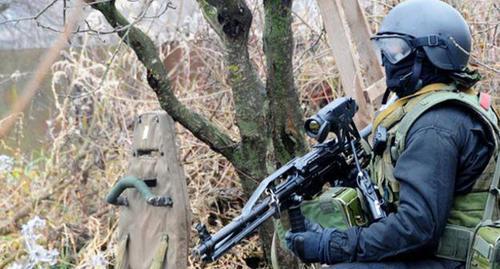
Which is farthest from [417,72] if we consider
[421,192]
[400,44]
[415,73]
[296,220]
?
[296,220]

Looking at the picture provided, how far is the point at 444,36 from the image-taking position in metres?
2.46

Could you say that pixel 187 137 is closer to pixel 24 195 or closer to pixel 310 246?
pixel 24 195

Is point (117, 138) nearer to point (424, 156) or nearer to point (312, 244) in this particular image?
point (312, 244)

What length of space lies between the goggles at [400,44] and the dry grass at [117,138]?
229 cm

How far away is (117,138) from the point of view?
530 cm

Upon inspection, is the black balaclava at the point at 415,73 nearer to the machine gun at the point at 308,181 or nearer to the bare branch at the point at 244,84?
the machine gun at the point at 308,181

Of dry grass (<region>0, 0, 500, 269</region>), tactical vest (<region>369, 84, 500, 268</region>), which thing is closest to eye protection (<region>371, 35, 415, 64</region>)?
tactical vest (<region>369, 84, 500, 268</region>)

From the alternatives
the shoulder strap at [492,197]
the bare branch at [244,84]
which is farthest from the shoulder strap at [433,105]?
the bare branch at [244,84]

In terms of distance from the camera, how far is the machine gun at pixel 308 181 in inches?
91.5

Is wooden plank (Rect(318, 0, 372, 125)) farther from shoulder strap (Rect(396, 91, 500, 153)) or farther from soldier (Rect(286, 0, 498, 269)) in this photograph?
shoulder strap (Rect(396, 91, 500, 153))

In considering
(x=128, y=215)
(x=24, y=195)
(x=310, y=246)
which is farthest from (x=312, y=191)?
(x=24, y=195)

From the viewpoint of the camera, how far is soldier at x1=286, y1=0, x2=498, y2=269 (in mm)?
2230

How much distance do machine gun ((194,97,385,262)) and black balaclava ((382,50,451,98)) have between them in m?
0.27

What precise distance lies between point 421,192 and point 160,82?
5.48ft
